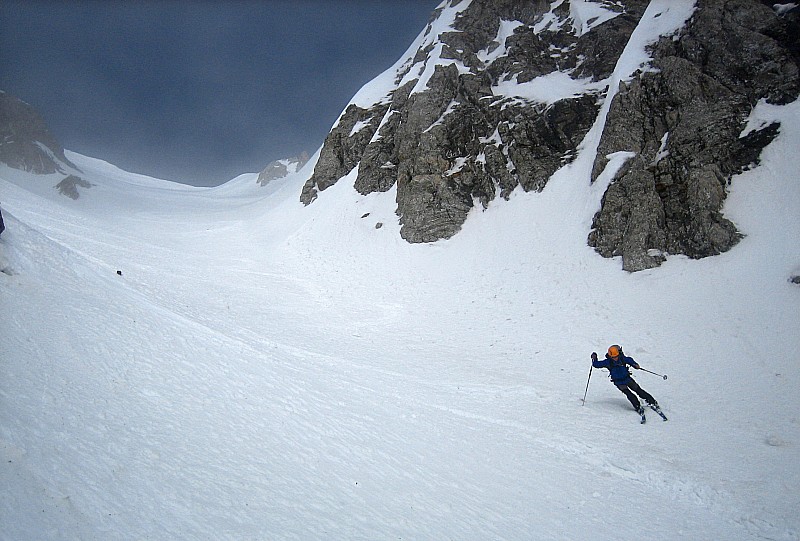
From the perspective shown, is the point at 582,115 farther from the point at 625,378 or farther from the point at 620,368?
the point at 625,378

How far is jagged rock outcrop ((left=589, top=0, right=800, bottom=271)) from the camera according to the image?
18.1 meters

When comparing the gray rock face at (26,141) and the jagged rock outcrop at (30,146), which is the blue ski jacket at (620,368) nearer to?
the jagged rock outcrop at (30,146)

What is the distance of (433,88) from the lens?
35625 mm

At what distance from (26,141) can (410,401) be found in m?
99.8

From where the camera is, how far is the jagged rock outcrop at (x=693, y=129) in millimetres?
18094

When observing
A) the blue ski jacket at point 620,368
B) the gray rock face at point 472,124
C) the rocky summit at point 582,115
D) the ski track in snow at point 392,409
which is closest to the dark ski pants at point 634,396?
the blue ski jacket at point 620,368

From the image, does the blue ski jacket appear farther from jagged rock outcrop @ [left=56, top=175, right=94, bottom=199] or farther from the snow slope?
jagged rock outcrop @ [left=56, top=175, right=94, bottom=199]

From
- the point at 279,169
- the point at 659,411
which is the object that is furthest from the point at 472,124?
the point at 279,169

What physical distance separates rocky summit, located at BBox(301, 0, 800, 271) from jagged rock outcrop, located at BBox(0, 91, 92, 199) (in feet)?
180

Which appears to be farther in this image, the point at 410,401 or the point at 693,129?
the point at 693,129

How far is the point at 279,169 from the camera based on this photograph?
5084 inches

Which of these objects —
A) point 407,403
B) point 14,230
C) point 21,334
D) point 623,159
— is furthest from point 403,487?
point 623,159

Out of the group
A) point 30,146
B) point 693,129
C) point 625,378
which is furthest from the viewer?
point 30,146

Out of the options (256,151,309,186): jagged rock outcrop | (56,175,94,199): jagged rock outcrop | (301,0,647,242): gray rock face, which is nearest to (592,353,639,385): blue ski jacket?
(301,0,647,242): gray rock face
